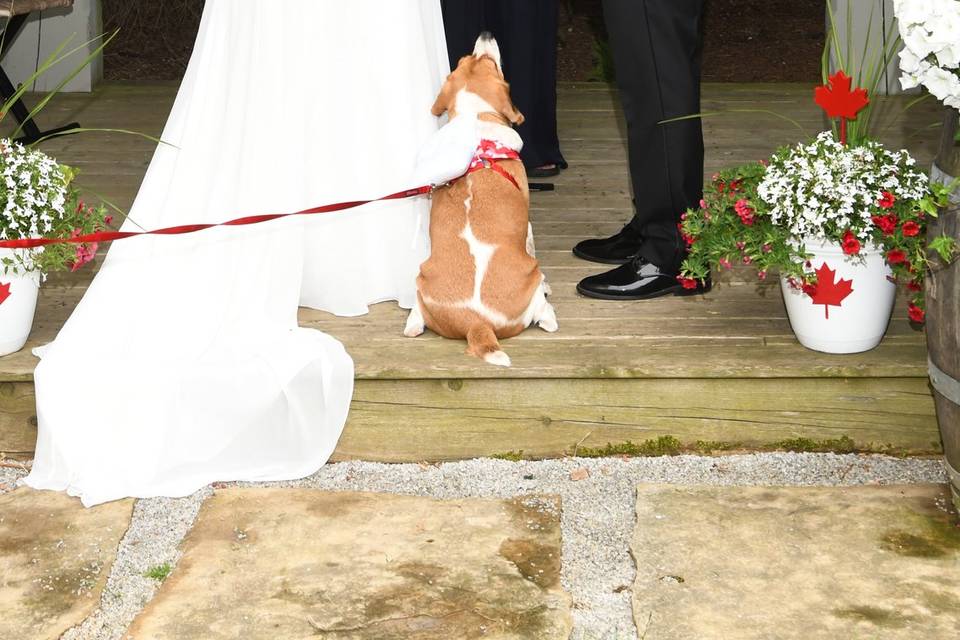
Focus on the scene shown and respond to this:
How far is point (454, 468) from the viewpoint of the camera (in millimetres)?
3057

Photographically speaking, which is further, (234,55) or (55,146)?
(55,146)

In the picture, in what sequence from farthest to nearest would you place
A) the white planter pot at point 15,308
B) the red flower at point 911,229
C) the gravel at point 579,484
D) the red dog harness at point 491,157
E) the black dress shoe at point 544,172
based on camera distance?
the black dress shoe at point 544,172, the red dog harness at point 491,157, the white planter pot at point 15,308, the red flower at point 911,229, the gravel at point 579,484

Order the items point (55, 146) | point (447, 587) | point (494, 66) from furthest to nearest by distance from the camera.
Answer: point (55, 146)
point (494, 66)
point (447, 587)

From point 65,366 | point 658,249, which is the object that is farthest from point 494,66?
point 65,366

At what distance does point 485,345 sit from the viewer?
3.02m

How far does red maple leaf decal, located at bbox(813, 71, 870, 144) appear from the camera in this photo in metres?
2.92

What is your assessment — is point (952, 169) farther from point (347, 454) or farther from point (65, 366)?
point (65, 366)

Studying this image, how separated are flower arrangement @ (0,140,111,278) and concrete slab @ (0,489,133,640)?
0.56 m

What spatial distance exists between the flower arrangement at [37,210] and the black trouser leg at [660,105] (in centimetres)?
145

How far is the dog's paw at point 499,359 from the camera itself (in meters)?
2.98

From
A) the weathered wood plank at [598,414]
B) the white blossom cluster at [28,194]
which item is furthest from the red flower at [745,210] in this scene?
the white blossom cluster at [28,194]

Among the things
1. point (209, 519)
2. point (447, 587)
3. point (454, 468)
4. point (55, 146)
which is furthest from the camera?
point (55, 146)

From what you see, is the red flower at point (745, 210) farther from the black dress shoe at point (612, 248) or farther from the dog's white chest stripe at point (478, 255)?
the black dress shoe at point (612, 248)

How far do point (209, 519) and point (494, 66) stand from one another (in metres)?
1.38
